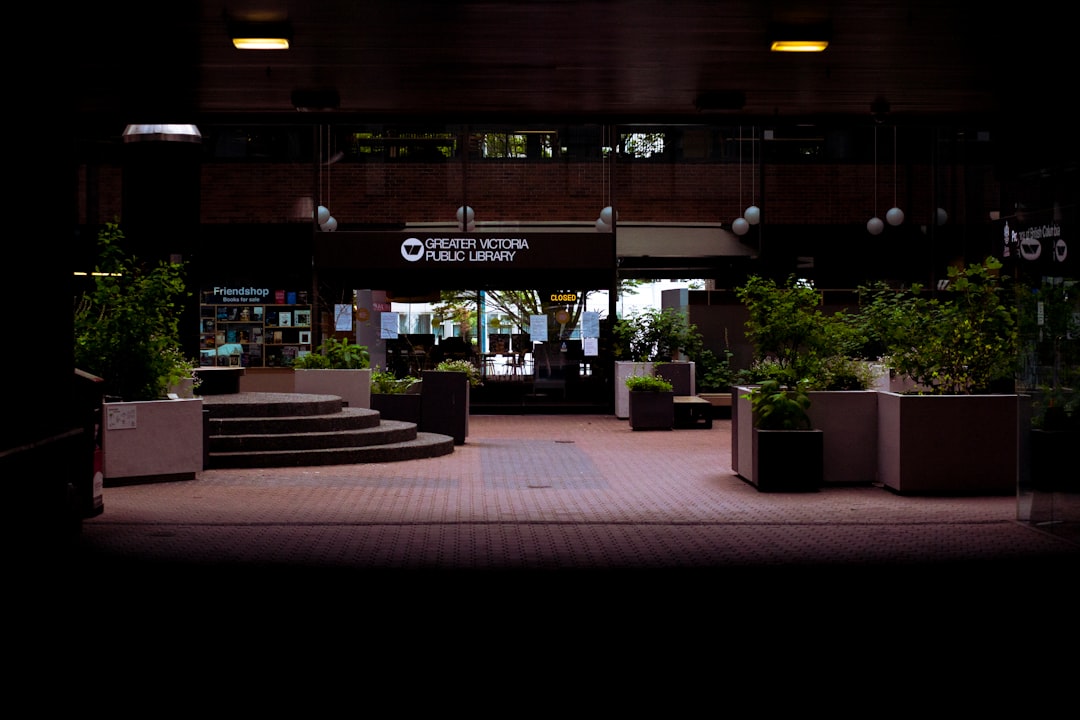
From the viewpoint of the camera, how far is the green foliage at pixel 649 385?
20.5 meters

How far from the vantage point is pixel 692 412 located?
21.1m

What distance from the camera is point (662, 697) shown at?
15.6ft

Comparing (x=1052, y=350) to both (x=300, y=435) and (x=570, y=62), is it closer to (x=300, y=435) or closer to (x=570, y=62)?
(x=570, y=62)

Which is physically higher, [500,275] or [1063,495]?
[500,275]

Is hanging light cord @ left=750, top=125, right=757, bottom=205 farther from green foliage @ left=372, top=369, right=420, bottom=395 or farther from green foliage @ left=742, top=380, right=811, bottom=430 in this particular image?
green foliage @ left=742, top=380, right=811, bottom=430

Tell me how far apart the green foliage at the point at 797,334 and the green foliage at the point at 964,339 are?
1.91 ft

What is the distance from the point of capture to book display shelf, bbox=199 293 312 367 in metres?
25.0

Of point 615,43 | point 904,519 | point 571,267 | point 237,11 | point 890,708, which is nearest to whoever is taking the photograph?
point 890,708

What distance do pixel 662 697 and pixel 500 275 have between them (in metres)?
20.5

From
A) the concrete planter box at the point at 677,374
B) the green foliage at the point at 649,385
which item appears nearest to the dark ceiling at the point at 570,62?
the green foliage at the point at 649,385

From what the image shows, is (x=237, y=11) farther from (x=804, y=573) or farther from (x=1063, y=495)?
(x=1063, y=495)

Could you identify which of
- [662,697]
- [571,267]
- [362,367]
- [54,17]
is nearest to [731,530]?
[662,697]

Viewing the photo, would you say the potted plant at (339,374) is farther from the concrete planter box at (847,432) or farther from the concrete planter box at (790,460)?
the concrete planter box at (847,432)

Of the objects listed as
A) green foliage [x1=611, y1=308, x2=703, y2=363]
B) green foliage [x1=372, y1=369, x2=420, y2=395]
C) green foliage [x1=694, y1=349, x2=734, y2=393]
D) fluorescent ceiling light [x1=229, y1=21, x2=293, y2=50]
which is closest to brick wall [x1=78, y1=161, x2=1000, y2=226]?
green foliage [x1=611, y1=308, x2=703, y2=363]
